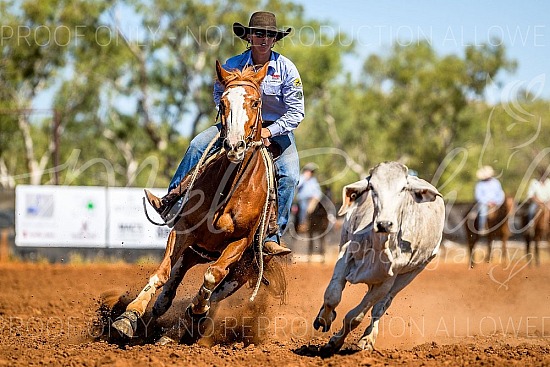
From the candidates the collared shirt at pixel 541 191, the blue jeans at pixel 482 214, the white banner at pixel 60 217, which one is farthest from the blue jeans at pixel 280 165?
the collared shirt at pixel 541 191

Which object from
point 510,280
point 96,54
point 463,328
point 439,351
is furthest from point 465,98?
point 439,351

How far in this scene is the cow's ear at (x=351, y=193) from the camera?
6.54m

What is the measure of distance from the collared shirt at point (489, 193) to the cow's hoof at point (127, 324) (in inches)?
516

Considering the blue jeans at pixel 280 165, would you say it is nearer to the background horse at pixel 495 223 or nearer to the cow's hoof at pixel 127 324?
the cow's hoof at pixel 127 324

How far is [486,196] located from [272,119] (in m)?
11.5

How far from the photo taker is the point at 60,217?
16.8 metres

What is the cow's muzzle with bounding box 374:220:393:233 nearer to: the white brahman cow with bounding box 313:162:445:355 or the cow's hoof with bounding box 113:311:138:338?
the white brahman cow with bounding box 313:162:445:355

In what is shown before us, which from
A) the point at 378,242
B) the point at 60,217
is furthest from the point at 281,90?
the point at 60,217

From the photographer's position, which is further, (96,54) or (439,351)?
(96,54)

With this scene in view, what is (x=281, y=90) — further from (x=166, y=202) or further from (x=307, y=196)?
(x=307, y=196)

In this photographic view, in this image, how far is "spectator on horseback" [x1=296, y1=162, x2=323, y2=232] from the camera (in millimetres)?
18312

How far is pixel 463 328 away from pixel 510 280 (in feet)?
17.9

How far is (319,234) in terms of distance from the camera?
62.0ft

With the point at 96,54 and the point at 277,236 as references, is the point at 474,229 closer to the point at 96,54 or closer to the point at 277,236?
the point at 277,236
